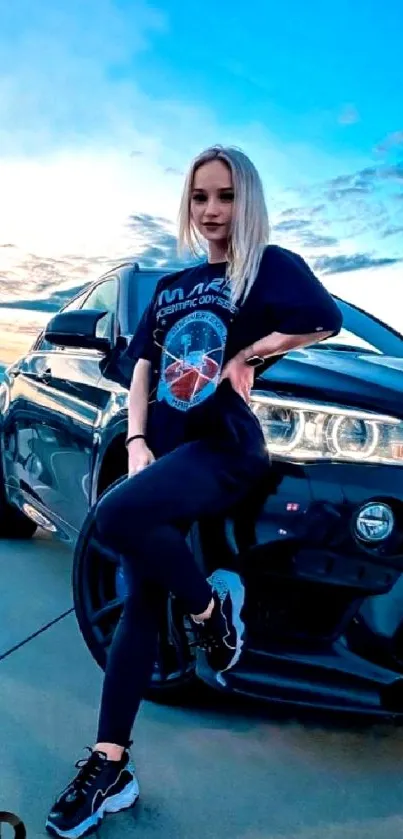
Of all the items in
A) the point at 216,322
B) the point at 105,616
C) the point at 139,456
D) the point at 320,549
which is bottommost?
the point at 105,616

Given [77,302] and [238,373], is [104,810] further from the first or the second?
[77,302]

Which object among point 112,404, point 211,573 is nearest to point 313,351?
point 112,404

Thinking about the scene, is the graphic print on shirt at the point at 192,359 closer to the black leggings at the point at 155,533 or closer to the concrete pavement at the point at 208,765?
the black leggings at the point at 155,533

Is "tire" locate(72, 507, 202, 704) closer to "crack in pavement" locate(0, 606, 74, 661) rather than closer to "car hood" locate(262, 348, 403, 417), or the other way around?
"crack in pavement" locate(0, 606, 74, 661)

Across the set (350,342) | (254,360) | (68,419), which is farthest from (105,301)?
(254,360)

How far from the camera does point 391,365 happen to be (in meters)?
2.69

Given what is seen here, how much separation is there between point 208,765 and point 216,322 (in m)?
1.15

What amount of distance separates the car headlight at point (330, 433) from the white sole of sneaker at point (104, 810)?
0.88 metres

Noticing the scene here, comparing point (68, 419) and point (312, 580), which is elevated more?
point (68, 419)

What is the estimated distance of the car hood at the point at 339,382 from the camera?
2.27 meters

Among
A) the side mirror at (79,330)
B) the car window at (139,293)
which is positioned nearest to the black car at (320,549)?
the side mirror at (79,330)

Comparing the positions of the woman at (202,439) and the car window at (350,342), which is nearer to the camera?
the woman at (202,439)

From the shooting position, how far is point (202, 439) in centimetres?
211

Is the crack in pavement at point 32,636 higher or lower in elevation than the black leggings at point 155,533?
lower
